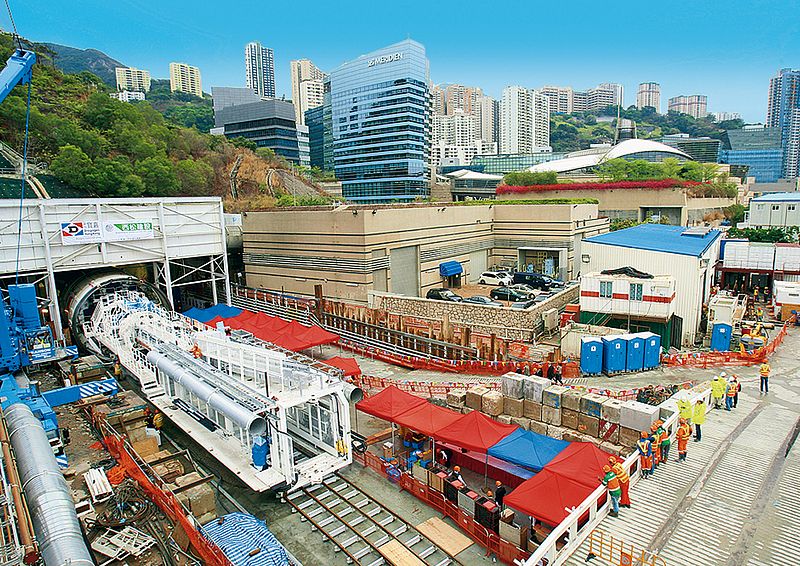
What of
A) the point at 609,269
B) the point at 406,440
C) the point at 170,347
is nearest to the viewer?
the point at 406,440

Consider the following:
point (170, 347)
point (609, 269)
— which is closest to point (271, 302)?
point (170, 347)

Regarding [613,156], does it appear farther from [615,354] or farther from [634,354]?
[615,354]

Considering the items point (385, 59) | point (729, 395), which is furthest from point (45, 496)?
point (385, 59)

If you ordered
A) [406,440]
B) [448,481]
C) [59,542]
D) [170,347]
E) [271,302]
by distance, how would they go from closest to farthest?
1. [59,542]
2. [448,481]
3. [406,440]
4. [170,347]
5. [271,302]

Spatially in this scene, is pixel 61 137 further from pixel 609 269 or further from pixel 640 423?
pixel 640 423

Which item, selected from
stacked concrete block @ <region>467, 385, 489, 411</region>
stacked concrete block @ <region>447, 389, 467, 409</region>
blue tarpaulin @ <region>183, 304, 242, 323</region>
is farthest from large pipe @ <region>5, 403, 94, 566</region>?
blue tarpaulin @ <region>183, 304, 242, 323</region>

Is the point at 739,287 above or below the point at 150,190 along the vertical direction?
below

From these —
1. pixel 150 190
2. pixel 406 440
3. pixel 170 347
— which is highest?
pixel 150 190
